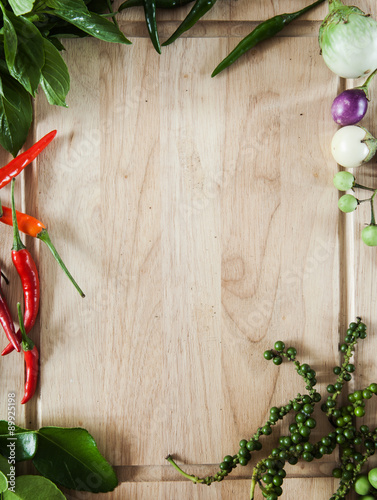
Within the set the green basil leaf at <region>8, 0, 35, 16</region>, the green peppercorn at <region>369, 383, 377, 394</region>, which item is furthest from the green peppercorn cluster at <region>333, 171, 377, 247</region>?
the green basil leaf at <region>8, 0, 35, 16</region>

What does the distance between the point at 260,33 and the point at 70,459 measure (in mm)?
938

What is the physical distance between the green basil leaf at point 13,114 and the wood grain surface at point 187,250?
58 millimetres

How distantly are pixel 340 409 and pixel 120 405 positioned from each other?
455 mm

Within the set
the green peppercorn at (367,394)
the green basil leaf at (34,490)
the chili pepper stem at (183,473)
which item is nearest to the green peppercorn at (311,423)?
the green peppercorn at (367,394)

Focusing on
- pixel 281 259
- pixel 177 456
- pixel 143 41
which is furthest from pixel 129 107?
pixel 177 456

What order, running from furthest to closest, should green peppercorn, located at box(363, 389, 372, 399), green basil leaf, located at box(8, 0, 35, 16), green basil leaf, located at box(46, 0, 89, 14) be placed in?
green peppercorn, located at box(363, 389, 372, 399) → green basil leaf, located at box(46, 0, 89, 14) → green basil leaf, located at box(8, 0, 35, 16)

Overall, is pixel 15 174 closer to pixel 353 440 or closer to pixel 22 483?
pixel 22 483

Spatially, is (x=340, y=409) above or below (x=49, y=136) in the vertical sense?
below

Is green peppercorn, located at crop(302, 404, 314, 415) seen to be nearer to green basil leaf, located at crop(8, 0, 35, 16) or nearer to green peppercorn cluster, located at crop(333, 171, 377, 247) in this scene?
green peppercorn cluster, located at crop(333, 171, 377, 247)

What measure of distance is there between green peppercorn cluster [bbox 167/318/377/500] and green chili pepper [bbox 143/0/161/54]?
Result: 65 cm

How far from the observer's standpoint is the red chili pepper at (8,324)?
3.05 ft

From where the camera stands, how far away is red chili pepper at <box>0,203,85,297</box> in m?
0.92

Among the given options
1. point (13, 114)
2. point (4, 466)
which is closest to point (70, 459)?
point (4, 466)

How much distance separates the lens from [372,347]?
0.97 m
